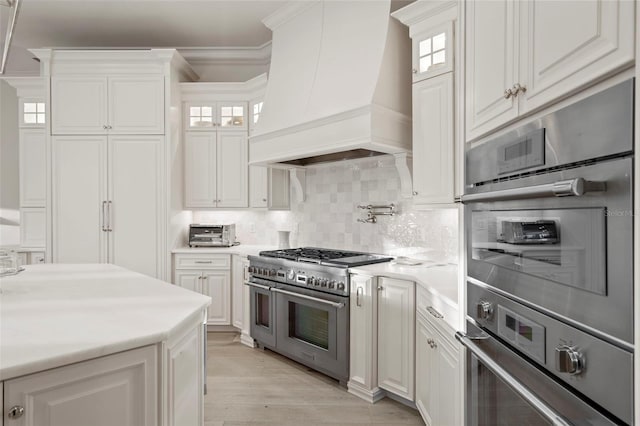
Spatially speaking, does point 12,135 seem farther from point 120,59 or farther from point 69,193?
point 120,59

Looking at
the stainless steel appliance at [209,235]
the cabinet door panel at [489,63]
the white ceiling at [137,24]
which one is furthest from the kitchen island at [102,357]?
the white ceiling at [137,24]

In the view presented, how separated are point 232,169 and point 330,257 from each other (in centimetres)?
169

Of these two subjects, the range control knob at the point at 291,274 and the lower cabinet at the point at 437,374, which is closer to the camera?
the lower cabinet at the point at 437,374

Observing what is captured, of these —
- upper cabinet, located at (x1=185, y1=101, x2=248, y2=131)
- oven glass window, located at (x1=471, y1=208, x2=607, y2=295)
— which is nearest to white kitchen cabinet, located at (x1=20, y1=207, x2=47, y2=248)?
upper cabinet, located at (x1=185, y1=101, x2=248, y2=131)

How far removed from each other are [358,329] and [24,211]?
159 inches

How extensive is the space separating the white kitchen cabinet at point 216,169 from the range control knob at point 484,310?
124 inches

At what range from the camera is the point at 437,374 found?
202cm

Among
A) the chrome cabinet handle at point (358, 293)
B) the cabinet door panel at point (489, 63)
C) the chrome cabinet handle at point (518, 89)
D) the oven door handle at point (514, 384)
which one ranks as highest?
the cabinet door panel at point (489, 63)

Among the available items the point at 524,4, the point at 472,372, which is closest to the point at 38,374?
the point at 472,372

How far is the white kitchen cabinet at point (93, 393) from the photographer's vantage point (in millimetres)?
1053

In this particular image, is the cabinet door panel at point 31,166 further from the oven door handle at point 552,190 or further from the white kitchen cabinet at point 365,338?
the oven door handle at point 552,190

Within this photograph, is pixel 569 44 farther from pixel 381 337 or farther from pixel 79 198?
pixel 79 198

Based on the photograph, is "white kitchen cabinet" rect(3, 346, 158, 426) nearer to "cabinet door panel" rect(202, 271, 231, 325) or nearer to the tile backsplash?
the tile backsplash

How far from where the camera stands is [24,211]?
4.34 metres
